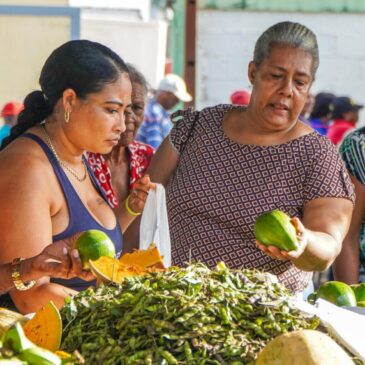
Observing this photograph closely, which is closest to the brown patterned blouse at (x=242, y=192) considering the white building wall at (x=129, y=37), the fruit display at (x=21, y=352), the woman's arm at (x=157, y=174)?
the woman's arm at (x=157, y=174)

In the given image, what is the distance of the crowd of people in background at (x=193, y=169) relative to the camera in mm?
3430

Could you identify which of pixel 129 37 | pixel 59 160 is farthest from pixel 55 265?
pixel 129 37

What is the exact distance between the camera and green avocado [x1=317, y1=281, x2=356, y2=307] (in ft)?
10.6

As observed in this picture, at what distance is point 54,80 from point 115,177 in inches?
56.0

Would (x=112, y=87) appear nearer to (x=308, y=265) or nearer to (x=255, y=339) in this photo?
(x=308, y=265)

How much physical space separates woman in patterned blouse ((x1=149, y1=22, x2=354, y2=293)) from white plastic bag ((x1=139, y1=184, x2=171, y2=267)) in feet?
0.13

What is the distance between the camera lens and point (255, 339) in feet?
7.86

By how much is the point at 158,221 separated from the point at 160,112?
556 centimetres

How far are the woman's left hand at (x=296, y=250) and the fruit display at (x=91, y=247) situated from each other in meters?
0.53

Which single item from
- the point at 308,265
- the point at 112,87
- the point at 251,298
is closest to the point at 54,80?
the point at 112,87

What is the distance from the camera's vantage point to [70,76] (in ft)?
12.1

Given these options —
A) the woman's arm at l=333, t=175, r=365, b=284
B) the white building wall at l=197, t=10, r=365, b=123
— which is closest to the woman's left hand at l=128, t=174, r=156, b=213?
the woman's arm at l=333, t=175, r=365, b=284

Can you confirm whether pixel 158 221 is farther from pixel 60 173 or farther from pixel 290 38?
pixel 290 38

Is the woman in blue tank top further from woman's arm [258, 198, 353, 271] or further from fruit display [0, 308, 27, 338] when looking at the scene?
woman's arm [258, 198, 353, 271]
